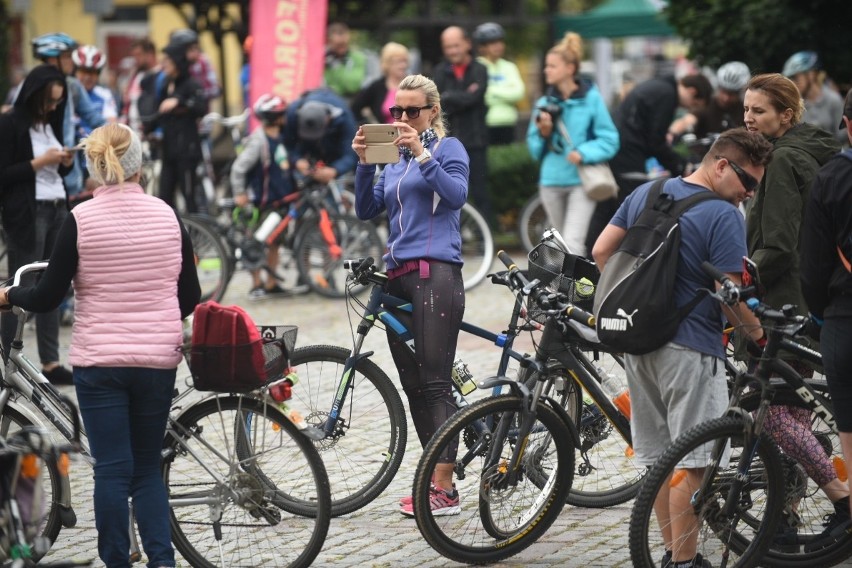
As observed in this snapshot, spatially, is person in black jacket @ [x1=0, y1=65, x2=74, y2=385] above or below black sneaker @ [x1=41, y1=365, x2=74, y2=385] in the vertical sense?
above

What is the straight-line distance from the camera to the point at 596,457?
6234 mm

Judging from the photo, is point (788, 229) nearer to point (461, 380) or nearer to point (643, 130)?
point (461, 380)

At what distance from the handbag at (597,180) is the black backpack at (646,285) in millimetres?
5557

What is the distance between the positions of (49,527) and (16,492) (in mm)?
1497

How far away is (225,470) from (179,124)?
30.6ft

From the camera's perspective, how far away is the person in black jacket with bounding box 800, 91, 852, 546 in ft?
15.8

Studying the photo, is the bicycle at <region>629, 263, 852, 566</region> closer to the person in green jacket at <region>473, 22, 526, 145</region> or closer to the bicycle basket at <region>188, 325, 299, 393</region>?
the bicycle basket at <region>188, 325, 299, 393</region>

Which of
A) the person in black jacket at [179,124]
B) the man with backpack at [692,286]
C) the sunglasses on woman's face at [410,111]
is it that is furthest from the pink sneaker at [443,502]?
the person in black jacket at [179,124]

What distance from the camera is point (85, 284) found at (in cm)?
505

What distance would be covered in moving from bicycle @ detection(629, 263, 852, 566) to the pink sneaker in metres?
1.00

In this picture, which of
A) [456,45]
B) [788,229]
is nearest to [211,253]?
[456,45]

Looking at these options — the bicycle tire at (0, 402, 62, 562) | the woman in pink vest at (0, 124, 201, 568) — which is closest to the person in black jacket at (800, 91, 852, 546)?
the woman in pink vest at (0, 124, 201, 568)

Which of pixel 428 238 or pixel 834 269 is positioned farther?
pixel 428 238

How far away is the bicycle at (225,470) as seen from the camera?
538cm
